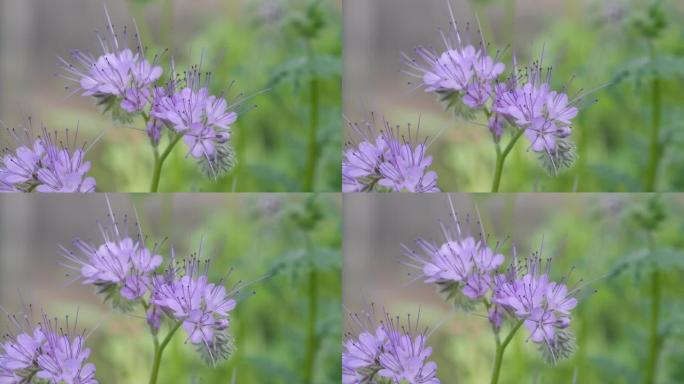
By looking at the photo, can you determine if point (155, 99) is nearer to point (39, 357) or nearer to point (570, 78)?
point (39, 357)

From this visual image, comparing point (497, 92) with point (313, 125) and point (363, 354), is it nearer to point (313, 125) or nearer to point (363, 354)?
point (313, 125)

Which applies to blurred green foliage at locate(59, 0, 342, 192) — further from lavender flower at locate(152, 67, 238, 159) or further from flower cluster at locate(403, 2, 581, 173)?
flower cluster at locate(403, 2, 581, 173)

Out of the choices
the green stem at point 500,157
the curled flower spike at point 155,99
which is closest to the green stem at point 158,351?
the curled flower spike at point 155,99

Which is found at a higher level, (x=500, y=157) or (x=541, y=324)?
(x=500, y=157)

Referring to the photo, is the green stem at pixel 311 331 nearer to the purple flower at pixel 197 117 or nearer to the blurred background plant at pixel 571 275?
the blurred background plant at pixel 571 275

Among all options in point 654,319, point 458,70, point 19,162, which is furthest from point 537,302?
point 19,162

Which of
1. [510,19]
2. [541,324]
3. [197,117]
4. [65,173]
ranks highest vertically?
[510,19]
